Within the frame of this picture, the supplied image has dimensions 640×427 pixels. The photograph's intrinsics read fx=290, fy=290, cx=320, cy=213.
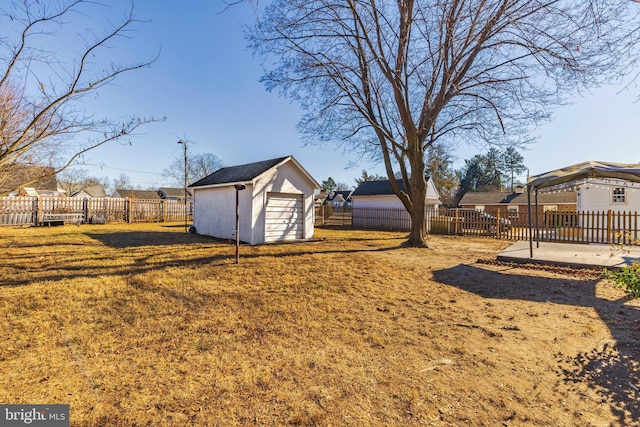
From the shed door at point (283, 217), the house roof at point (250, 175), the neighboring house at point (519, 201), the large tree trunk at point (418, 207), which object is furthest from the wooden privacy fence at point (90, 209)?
the neighboring house at point (519, 201)

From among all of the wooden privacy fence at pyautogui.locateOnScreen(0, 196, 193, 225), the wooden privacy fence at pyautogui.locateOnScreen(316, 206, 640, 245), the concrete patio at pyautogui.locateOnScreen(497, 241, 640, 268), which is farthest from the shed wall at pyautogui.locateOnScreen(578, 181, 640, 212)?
the wooden privacy fence at pyautogui.locateOnScreen(0, 196, 193, 225)

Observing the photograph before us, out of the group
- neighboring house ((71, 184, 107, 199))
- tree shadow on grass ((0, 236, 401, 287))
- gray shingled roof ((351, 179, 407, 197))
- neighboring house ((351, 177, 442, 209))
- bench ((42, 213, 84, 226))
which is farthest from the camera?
neighboring house ((71, 184, 107, 199))

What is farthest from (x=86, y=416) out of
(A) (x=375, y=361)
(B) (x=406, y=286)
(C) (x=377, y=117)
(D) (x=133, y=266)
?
(C) (x=377, y=117)

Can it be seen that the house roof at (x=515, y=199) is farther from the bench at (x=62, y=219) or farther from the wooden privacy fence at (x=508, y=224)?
the bench at (x=62, y=219)

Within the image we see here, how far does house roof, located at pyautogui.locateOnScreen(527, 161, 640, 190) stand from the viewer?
280 inches

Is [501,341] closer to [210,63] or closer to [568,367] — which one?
[568,367]

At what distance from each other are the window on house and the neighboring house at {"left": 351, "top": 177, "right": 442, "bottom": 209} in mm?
10695

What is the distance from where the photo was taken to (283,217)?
12.7 m

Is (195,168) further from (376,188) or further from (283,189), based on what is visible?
(283,189)

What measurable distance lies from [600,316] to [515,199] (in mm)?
34656

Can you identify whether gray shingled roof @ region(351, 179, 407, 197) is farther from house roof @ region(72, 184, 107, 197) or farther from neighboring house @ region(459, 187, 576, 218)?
house roof @ region(72, 184, 107, 197)

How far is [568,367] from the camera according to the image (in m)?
3.02

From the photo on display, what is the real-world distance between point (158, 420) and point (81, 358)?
1550 mm

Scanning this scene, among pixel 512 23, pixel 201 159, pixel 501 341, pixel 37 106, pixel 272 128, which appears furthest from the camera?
pixel 201 159
